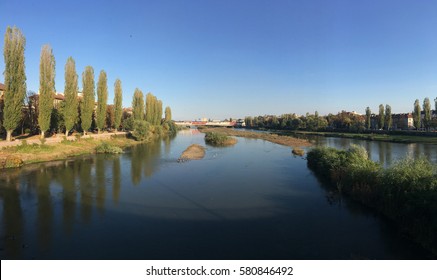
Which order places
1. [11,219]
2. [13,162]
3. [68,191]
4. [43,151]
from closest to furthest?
[11,219]
[68,191]
[13,162]
[43,151]

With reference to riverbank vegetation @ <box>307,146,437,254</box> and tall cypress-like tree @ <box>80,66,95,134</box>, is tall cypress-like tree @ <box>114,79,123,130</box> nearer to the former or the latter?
tall cypress-like tree @ <box>80,66,95,134</box>

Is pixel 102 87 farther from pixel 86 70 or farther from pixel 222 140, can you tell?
pixel 222 140

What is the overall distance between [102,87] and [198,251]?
47.6m

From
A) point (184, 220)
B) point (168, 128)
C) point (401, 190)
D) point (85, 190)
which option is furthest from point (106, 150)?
point (168, 128)

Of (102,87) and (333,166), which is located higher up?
(102,87)

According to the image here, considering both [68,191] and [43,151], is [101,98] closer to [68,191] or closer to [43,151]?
[43,151]

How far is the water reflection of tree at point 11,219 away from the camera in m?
10.5

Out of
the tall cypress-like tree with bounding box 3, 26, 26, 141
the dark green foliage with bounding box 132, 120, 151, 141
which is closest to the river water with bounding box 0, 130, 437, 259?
the tall cypress-like tree with bounding box 3, 26, 26, 141

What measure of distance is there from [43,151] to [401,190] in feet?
109

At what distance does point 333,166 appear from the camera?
23.0 m

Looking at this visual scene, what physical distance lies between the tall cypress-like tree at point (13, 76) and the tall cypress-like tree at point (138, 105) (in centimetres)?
3821

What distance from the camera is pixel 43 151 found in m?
31.5

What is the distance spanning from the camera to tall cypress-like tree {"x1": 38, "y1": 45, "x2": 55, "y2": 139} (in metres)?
34.9

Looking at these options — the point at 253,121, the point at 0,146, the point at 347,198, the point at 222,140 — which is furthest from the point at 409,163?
the point at 253,121
